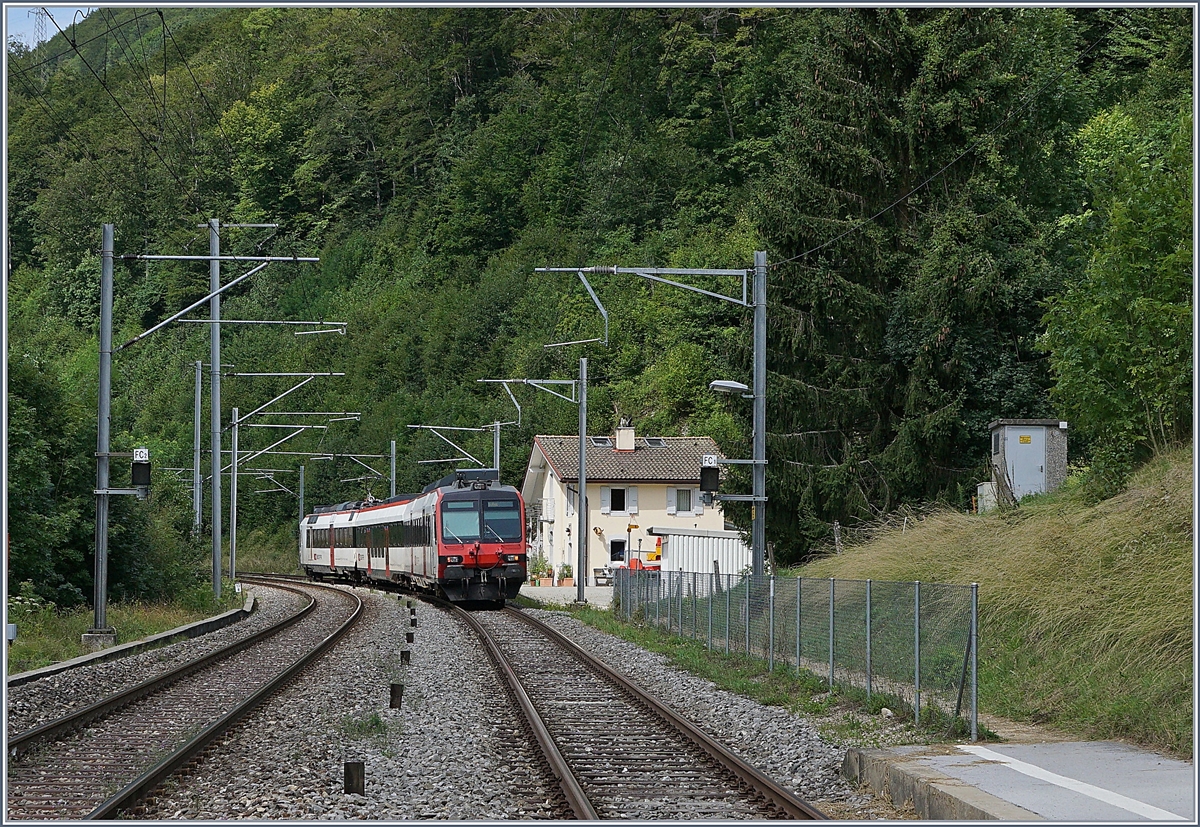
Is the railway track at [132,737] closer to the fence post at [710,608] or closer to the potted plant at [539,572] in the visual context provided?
the fence post at [710,608]

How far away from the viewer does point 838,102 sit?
35469mm

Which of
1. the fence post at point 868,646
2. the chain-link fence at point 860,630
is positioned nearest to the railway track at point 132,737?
the chain-link fence at point 860,630

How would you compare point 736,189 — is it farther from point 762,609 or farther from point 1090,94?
point 762,609

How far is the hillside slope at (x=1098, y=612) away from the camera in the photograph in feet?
36.9

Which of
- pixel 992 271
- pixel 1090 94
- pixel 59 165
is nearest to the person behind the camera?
pixel 992 271

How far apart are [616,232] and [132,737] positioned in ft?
199

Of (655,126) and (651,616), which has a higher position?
(655,126)

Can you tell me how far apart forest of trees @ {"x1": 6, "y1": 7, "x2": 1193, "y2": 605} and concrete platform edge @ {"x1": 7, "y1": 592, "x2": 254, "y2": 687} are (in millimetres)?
2157

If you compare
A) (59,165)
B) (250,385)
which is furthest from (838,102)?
(250,385)

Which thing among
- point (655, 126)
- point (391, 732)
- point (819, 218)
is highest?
point (655, 126)

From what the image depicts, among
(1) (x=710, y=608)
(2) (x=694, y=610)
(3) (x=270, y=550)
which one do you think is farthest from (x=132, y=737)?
(3) (x=270, y=550)

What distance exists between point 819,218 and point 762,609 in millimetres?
17613

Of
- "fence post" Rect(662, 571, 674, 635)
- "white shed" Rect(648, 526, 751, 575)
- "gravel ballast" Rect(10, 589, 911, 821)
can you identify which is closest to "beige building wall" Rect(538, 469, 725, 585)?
"white shed" Rect(648, 526, 751, 575)

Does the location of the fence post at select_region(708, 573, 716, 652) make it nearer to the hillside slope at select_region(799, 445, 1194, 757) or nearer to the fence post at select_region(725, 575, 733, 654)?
the fence post at select_region(725, 575, 733, 654)
